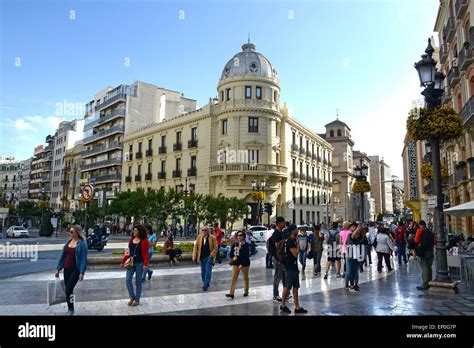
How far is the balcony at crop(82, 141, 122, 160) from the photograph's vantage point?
2069 inches

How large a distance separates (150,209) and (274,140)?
22.0m

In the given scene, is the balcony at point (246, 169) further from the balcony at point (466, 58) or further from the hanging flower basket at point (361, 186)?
the balcony at point (466, 58)

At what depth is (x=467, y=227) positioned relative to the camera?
853 inches

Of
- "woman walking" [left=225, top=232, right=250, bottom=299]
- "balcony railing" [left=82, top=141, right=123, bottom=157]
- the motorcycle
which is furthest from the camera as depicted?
"balcony railing" [left=82, top=141, right=123, bottom=157]

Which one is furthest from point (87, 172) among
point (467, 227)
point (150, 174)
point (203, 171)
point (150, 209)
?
point (467, 227)

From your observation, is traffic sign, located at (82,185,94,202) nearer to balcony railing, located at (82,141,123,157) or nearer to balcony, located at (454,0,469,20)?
balcony, located at (454,0,469,20)

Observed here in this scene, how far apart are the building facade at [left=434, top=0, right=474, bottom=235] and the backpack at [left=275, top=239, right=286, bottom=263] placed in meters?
14.9

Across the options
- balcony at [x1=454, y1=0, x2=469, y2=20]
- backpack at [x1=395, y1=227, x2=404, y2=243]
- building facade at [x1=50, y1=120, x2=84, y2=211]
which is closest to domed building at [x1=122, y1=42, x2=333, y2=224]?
backpack at [x1=395, y1=227, x2=404, y2=243]

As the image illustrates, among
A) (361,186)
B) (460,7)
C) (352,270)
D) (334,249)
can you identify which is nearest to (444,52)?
(460,7)

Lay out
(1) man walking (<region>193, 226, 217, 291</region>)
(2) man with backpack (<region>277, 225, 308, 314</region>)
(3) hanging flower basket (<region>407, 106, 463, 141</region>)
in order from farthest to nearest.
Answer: (3) hanging flower basket (<region>407, 106, 463, 141</region>) < (1) man walking (<region>193, 226, 217, 291</region>) < (2) man with backpack (<region>277, 225, 308, 314</region>)

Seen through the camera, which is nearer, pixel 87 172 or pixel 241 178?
pixel 241 178

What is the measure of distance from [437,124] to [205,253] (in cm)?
695

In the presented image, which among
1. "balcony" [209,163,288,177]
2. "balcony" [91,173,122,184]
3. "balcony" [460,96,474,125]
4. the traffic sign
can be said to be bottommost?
the traffic sign
